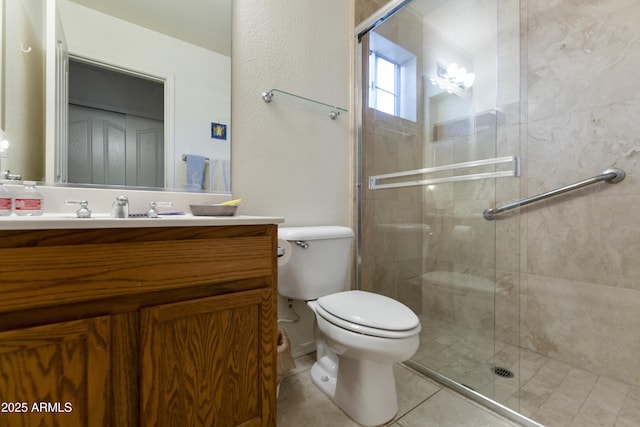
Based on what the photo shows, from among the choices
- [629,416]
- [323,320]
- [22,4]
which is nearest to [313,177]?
[323,320]

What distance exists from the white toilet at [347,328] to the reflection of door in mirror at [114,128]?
659 mm

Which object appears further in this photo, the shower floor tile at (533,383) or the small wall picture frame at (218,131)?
the small wall picture frame at (218,131)

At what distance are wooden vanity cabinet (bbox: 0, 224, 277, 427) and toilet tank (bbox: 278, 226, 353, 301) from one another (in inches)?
15.6

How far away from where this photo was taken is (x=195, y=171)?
124cm

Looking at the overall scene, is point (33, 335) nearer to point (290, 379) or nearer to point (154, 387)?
point (154, 387)

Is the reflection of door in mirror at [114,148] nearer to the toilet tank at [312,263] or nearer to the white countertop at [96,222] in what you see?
the white countertop at [96,222]

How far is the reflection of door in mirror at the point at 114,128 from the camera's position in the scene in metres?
1.03

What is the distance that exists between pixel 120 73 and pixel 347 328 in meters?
1.34

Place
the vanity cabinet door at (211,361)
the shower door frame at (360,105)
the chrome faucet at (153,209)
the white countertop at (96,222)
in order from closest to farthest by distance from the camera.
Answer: the white countertop at (96,222) → the vanity cabinet door at (211,361) → the chrome faucet at (153,209) → the shower door frame at (360,105)

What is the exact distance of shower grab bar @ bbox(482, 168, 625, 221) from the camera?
1289 millimetres

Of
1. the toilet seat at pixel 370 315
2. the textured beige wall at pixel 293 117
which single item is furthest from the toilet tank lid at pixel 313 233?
the toilet seat at pixel 370 315

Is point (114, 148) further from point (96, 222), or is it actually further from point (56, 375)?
point (56, 375)

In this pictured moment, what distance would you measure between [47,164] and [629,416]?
2.40 m

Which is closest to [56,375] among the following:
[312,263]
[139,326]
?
[139,326]
